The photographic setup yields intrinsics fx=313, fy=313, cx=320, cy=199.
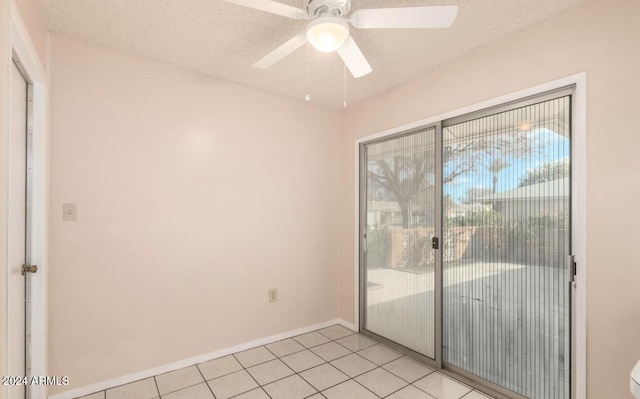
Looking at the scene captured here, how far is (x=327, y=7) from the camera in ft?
5.16

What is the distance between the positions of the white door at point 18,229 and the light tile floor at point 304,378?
71 cm

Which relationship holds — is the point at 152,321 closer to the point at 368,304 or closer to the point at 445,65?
the point at 368,304

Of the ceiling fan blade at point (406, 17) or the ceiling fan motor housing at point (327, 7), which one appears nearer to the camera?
the ceiling fan blade at point (406, 17)

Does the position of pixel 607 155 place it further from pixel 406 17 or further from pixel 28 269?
pixel 28 269

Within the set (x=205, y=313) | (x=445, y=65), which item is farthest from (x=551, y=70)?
(x=205, y=313)

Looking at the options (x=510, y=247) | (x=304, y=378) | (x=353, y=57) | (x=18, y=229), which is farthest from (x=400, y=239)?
(x=18, y=229)

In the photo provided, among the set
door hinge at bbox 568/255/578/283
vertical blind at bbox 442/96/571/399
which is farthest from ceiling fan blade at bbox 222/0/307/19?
door hinge at bbox 568/255/578/283

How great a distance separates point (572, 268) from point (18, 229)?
3160 mm

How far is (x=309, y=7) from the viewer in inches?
62.4

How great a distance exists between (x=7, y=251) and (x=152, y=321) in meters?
1.45

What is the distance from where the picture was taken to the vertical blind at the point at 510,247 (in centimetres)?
194

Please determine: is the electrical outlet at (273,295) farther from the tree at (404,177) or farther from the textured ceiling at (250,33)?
the textured ceiling at (250,33)

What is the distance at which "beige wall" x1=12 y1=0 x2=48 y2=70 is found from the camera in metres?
1.53

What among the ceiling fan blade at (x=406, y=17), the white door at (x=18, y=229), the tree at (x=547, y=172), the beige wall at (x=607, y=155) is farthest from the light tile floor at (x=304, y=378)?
the ceiling fan blade at (x=406, y=17)
